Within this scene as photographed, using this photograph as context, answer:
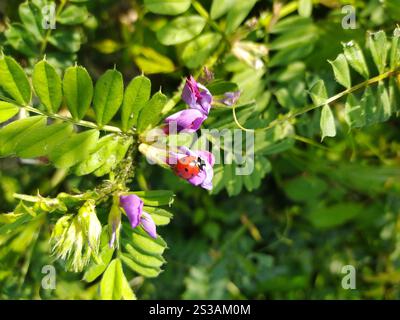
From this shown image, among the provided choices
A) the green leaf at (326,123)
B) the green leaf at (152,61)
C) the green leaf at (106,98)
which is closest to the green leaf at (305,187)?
the green leaf at (152,61)

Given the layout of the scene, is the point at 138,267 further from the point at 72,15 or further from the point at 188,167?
the point at 72,15

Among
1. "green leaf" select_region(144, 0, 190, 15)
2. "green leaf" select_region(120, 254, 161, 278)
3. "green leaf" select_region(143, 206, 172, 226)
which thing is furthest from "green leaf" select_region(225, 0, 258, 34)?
"green leaf" select_region(120, 254, 161, 278)

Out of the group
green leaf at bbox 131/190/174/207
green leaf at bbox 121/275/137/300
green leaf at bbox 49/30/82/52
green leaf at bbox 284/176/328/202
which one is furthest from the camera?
green leaf at bbox 284/176/328/202

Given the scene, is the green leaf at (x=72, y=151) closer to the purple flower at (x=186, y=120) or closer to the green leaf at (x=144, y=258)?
the purple flower at (x=186, y=120)

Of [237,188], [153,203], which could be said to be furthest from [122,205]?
[237,188]

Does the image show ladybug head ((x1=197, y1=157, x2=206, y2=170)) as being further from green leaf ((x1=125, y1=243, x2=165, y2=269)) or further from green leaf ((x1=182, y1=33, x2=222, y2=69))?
green leaf ((x1=182, y1=33, x2=222, y2=69))

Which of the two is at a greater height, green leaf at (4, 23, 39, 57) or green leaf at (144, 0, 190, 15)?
green leaf at (144, 0, 190, 15)

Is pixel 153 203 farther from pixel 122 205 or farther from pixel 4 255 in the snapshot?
pixel 4 255
